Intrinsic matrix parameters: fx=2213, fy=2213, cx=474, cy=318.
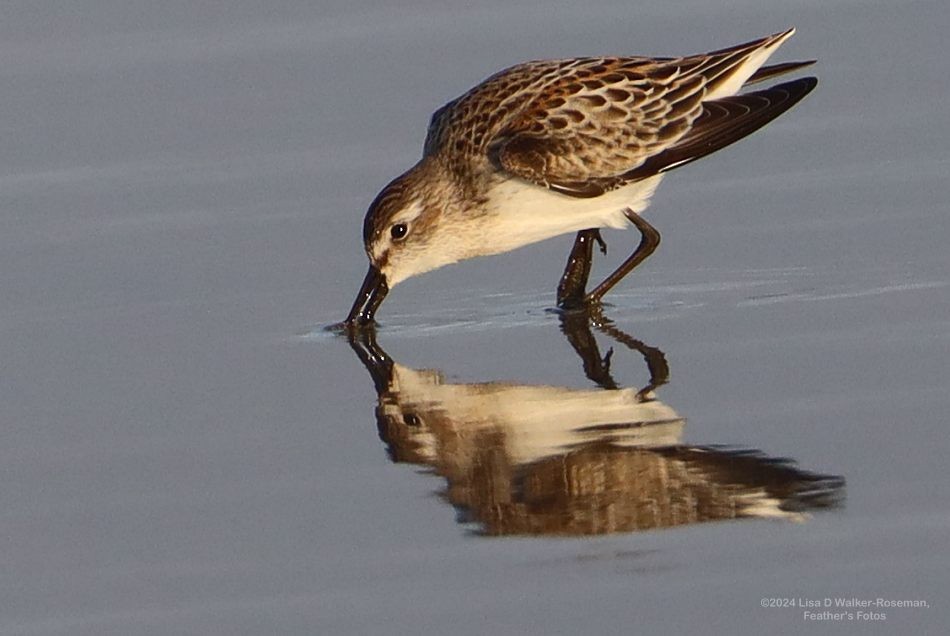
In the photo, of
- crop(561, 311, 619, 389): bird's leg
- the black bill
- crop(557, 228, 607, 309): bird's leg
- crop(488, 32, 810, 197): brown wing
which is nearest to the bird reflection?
crop(561, 311, 619, 389): bird's leg

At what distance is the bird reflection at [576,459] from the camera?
7488 mm

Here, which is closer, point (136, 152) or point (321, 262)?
point (321, 262)

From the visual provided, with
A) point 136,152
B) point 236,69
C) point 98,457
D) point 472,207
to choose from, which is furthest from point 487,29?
point 98,457

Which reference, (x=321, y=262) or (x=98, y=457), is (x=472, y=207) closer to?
(x=321, y=262)

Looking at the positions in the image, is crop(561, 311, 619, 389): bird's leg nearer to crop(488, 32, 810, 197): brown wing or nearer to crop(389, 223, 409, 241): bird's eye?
crop(488, 32, 810, 197): brown wing

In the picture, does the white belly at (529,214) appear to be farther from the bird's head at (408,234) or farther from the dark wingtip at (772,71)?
the dark wingtip at (772,71)

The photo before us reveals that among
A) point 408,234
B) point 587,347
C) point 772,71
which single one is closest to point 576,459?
point 587,347

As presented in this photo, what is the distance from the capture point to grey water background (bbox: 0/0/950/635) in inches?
275

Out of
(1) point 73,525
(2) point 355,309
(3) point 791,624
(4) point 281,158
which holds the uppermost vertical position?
(4) point 281,158

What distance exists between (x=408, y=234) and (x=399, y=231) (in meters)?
0.05

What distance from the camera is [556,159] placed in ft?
34.6

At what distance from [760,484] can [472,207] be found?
334 cm

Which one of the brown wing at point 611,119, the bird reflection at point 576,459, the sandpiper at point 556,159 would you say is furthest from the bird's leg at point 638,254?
the bird reflection at point 576,459

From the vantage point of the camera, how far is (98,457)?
Answer: 845cm
